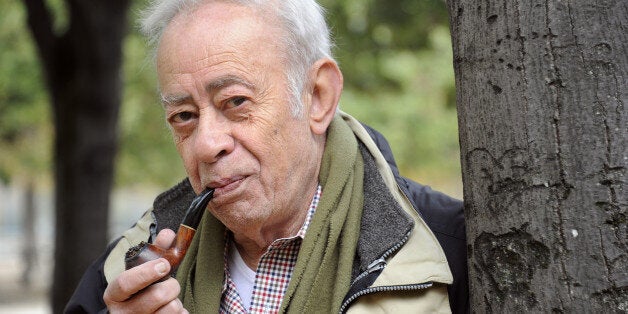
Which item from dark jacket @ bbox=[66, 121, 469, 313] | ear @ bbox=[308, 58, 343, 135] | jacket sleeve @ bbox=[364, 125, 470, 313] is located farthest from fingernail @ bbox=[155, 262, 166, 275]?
jacket sleeve @ bbox=[364, 125, 470, 313]

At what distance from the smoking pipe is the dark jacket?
1.44 feet

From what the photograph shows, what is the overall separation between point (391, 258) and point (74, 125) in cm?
565

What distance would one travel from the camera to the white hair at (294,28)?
227cm

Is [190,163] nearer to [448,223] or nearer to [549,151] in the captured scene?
[448,223]

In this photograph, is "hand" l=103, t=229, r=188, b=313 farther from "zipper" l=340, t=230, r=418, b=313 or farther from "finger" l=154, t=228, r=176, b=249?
"zipper" l=340, t=230, r=418, b=313

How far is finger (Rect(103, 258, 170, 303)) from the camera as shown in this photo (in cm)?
202

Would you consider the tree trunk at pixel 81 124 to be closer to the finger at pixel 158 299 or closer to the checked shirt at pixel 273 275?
the checked shirt at pixel 273 275

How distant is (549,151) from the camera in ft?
5.68

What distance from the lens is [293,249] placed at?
2432 millimetres

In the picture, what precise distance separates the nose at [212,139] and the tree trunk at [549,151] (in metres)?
0.68

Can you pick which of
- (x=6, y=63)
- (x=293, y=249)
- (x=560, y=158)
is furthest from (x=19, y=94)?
(x=560, y=158)

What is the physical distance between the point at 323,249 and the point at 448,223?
382 mm

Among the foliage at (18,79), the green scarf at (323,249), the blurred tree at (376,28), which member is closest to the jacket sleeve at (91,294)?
the green scarf at (323,249)

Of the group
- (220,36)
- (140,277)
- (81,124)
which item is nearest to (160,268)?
(140,277)
